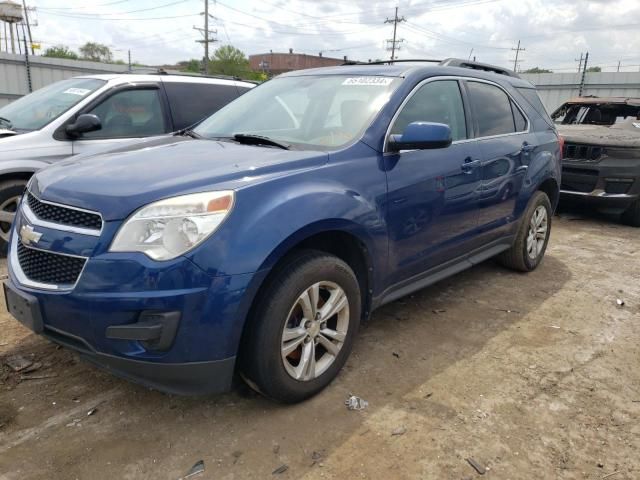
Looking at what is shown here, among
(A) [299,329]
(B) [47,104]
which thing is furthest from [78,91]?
(A) [299,329]

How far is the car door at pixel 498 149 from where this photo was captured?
392 centimetres

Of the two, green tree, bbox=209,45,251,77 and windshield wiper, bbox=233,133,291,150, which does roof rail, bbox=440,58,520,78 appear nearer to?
windshield wiper, bbox=233,133,291,150

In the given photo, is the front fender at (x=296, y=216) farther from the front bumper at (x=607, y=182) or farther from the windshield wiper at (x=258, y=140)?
the front bumper at (x=607, y=182)

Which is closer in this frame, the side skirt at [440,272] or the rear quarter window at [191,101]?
the side skirt at [440,272]

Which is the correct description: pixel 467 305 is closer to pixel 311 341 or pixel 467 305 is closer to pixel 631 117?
pixel 311 341

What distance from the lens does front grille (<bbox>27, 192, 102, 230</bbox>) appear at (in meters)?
2.26

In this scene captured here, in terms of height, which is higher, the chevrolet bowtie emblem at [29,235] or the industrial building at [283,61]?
the industrial building at [283,61]

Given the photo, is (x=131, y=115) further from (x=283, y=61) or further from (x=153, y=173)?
(x=283, y=61)

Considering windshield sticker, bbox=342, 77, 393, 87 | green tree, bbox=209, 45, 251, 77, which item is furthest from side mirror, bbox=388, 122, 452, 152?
green tree, bbox=209, 45, 251, 77

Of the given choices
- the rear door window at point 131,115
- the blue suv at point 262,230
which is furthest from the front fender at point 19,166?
the blue suv at point 262,230

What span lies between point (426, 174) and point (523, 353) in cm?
133

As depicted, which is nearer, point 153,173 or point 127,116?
point 153,173

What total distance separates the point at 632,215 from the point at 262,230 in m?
6.54

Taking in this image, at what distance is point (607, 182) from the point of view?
6809 millimetres
